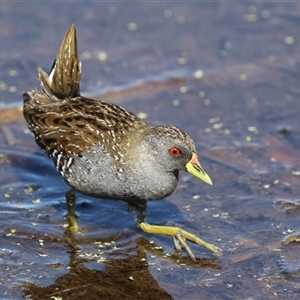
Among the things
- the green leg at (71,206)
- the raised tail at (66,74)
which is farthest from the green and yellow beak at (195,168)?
the raised tail at (66,74)

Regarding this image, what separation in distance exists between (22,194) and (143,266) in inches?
74.3

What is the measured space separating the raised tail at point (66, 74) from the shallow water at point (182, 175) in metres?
1.18

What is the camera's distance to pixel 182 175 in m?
8.64

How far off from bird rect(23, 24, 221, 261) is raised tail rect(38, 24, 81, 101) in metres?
0.23

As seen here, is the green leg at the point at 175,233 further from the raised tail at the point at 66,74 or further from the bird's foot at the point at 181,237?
the raised tail at the point at 66,74

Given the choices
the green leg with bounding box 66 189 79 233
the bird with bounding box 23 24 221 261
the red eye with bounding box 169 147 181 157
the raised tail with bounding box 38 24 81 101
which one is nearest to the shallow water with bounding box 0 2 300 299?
the green leg with bounding box 66 189 79 233

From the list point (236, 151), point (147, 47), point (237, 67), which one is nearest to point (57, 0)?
point (147, 47)

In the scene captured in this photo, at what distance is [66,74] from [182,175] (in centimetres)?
190

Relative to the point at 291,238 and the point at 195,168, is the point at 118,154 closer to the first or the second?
the point at 195,168

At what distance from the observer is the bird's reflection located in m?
6.44

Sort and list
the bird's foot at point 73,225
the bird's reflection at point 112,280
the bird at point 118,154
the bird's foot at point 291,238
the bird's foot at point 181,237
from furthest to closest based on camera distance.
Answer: the bird's foot at point 73,225 → the bird's foot at point 291,238 → the bird's foot at point 181,237 → the bird at point 118,154 → the bird's reflection at point 112,280

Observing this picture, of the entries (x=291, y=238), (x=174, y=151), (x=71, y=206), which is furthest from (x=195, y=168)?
(x=71, y=206)

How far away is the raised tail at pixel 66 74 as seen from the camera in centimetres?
766

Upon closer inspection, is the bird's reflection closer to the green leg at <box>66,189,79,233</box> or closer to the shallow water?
the shallow water
